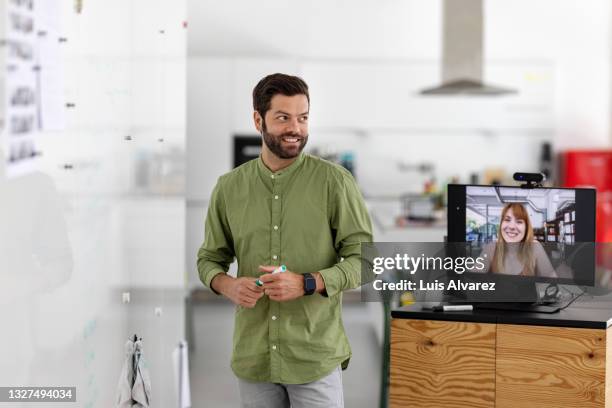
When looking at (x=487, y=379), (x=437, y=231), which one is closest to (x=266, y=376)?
(x=487, y=379)

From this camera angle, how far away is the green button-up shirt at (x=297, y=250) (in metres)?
2.41

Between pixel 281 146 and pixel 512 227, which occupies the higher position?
pixel 281 146

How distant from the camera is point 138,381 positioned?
2.71m

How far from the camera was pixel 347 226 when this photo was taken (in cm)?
242

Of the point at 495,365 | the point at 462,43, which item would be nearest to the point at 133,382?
the point at 495,365

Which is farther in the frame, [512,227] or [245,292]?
[512,227]

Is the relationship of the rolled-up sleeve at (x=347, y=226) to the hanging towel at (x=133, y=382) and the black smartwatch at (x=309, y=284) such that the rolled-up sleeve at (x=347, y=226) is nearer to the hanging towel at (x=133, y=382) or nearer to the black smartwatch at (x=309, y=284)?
the black smartwatch at (x=309, y=284)

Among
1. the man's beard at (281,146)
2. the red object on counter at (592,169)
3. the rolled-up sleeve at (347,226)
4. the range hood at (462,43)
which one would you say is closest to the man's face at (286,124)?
the man's beard at (281,146)

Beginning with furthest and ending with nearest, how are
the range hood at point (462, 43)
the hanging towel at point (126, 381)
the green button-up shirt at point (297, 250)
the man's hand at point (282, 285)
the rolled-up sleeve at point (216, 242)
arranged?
the range hood at point (462, 43) → the hanging towel at point (126, 381) → the rolled-up sleeve at point (216, 242) → the green button-up shirt at point (297, 250) → the man's hand at point (282, 285)

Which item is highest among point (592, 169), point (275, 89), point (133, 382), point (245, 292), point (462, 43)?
point (462, 43)

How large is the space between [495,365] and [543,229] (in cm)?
47

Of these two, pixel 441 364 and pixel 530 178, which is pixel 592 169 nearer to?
pixel 530 178

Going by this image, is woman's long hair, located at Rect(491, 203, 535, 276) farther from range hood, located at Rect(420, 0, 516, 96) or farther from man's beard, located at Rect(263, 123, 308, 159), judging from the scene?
range hood, located at Rect(420, 0, 516, 96)

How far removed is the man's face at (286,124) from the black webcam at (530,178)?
2.58ft
